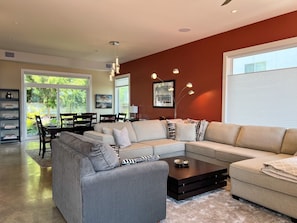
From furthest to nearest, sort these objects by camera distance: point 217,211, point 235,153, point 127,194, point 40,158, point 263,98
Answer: point 40,158 < point 263,98 < point 235,153 < point 217,211 < point 127,194

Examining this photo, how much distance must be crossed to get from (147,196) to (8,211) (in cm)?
169

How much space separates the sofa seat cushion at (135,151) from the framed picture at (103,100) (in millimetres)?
5129

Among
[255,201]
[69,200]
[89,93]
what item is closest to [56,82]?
[89,93]

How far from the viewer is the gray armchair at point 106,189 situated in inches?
75.2

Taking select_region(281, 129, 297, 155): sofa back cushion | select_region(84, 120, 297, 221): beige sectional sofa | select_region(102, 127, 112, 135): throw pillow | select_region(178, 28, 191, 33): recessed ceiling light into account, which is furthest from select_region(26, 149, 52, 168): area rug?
select_region(281, 129, 297, 155): sofa back cushion

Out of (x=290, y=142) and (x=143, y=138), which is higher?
(x=290, y=142)

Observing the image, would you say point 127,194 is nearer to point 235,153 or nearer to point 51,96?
point 235,153

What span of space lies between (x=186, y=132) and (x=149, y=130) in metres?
0.80

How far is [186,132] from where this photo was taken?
4773 millimetres

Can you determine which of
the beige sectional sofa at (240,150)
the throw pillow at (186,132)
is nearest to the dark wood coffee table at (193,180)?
the beige sectional sofa at (240,150)

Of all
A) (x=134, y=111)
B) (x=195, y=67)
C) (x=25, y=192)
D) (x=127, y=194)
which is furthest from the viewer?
(x=134, y=111)

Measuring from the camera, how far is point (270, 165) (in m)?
2.63

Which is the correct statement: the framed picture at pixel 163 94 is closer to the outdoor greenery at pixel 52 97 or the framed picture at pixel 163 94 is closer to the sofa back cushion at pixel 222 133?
the sofa back cushion at pixel 222 133

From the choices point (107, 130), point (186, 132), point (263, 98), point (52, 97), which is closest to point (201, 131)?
point (186, 132)
